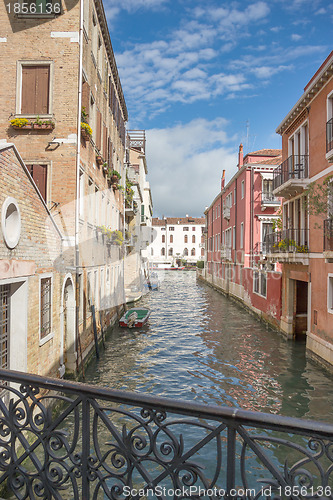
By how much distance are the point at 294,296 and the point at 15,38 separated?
43.8 ft

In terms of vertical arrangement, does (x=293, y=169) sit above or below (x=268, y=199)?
below

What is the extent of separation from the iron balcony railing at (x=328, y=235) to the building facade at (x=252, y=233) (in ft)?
19.4

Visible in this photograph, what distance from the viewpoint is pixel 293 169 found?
14172mm

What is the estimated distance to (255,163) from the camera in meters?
25.2

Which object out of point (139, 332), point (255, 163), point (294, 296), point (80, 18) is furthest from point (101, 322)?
point (255, 163)

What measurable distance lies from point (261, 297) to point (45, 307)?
14.3m

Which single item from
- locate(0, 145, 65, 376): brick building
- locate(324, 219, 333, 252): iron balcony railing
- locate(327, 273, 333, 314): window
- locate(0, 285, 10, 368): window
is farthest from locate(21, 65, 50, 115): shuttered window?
locate(327, 273, 333, 314): window

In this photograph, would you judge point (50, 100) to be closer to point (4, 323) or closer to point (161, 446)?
point (4, 323)

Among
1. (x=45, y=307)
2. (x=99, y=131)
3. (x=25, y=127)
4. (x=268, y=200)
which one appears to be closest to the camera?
(x=45, y=307)

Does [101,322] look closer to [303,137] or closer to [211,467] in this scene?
[211,467]

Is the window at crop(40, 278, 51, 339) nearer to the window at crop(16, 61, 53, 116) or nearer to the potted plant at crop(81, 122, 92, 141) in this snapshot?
the potted plant at crop(81, 122, 92, 141)

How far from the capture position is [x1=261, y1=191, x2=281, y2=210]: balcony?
24844 millimetres

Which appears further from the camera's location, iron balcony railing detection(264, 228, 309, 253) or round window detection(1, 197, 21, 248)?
iron balcony railing detection(264, 228, 309, 253)

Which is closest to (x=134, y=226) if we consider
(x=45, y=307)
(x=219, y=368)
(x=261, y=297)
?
(x=261, y=297)
